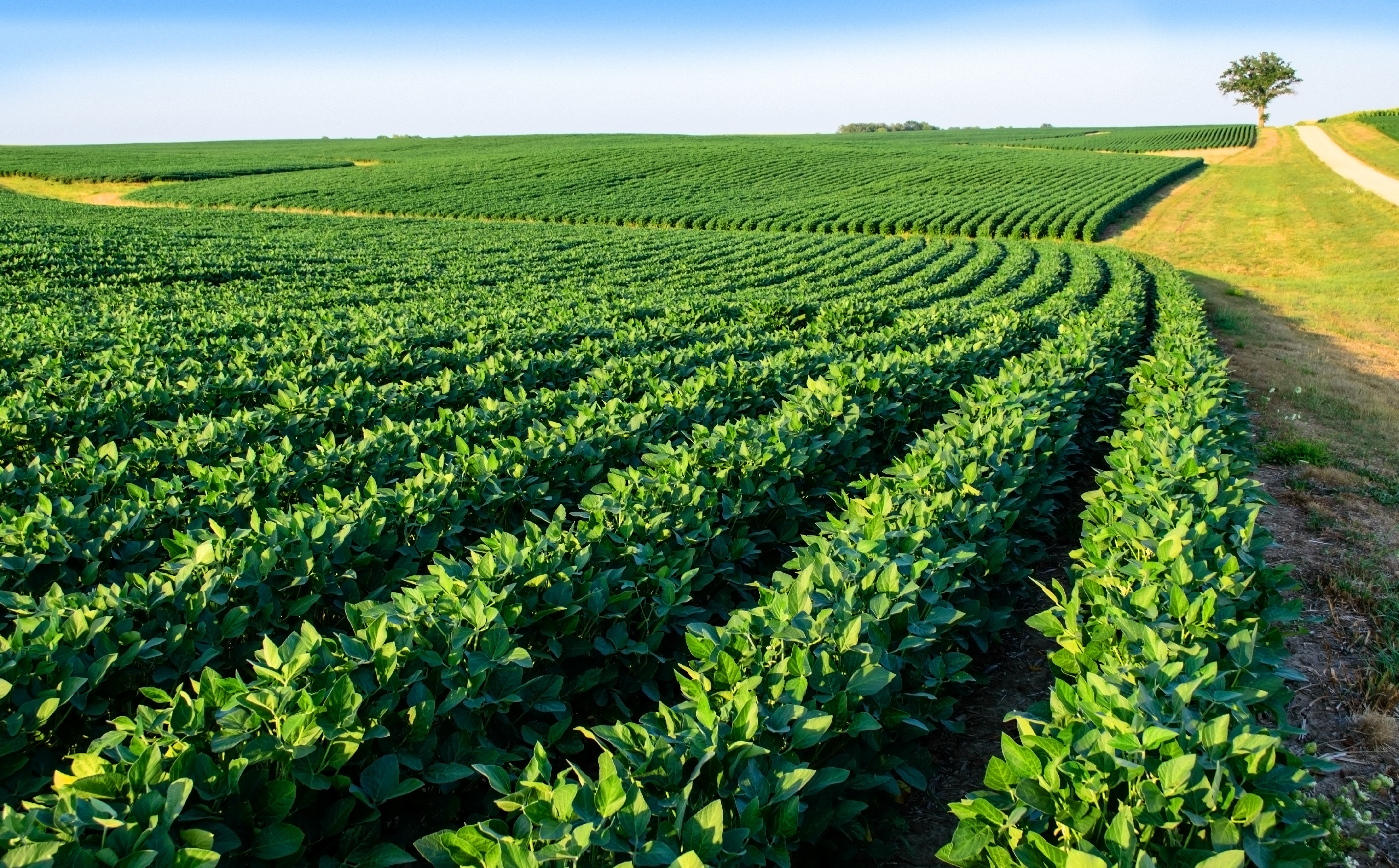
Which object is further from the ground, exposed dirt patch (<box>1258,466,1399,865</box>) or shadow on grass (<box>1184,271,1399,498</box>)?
shadow on grass (<box>1184,271,1399,498</box>)

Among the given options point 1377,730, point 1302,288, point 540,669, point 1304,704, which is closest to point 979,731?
point 1304,704

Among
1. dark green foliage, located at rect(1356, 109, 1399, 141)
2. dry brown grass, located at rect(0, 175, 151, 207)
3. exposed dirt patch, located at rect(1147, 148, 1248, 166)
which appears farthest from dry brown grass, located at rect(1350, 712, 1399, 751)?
dark green foliage, located at rect(1356, 109, 1399, 141)

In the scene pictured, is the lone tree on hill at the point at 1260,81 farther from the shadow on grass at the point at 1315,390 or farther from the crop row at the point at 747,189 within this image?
the shadow on grass at the point at 1315,390

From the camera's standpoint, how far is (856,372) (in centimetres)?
777

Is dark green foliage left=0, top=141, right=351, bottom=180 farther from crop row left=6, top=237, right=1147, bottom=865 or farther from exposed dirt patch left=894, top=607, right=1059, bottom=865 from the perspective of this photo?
exposed dirt patch left=894, top=607, right=1059, bottom=865

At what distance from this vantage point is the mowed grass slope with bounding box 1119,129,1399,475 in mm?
10859

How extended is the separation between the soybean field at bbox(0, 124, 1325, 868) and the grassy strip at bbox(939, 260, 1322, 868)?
2cm

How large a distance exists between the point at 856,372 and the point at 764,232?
30.2m

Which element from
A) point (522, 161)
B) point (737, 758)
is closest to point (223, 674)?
point (737, 758)

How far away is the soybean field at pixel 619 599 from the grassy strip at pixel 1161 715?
0.06 feet

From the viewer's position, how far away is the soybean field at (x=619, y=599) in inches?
100

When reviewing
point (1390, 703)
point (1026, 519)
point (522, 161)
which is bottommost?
point (1390, 703)

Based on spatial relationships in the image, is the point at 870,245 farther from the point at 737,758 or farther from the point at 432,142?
the point at 432,142

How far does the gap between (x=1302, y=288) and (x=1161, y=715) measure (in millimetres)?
27352
